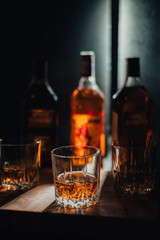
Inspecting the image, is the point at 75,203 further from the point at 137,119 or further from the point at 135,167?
the point at 137,119

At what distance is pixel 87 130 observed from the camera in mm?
928

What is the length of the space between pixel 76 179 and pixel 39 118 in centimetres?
30

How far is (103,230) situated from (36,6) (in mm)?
825

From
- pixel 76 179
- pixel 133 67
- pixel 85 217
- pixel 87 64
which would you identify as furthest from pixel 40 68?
pixel 85 217

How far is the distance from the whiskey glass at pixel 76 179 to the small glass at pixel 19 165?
9 centimetres

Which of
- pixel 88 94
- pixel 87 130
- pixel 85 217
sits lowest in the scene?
pixel 85 217

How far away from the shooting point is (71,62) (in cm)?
112

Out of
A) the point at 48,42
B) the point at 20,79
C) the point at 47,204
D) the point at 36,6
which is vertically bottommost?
the point at 47,204

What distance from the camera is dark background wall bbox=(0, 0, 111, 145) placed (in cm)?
106

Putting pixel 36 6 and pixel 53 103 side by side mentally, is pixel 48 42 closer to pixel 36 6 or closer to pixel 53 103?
pixel 36 6

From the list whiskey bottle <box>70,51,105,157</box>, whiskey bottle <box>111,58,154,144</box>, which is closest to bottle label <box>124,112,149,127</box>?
whiskey bottle <box>111,58,154,144</box>

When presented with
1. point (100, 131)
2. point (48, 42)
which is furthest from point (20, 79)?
point (100, 131)

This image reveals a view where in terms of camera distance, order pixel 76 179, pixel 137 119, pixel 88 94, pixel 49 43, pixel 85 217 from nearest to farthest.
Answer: pixel 85 217, pixel 76 179, pixel 137 119, pixel 88 94, pixel 49 43

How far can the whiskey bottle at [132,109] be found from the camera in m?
0.87
